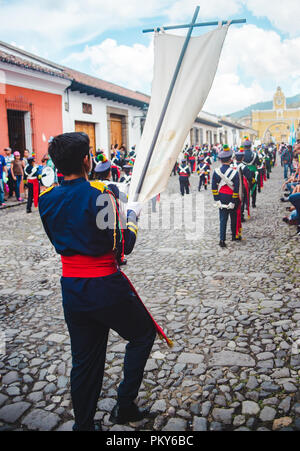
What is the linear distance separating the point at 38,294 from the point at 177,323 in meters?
1.94

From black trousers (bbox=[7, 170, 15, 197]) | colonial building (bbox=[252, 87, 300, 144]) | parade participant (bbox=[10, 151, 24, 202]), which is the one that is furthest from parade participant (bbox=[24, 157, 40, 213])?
colonial building (bbox=[252, 87, 300, 144])

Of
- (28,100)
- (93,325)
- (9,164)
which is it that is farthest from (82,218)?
(28,100)

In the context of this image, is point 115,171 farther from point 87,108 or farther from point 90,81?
point 90,81

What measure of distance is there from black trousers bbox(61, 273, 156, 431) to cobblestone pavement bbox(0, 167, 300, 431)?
40 cm

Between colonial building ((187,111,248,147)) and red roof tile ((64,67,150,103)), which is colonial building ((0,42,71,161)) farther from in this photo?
colonial building ((187,111,248,147))

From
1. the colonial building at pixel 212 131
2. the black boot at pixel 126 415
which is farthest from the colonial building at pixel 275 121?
the black boot at pixel 126 415

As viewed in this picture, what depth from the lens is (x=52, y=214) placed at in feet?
7.17

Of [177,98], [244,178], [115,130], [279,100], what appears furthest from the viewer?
[279,100]

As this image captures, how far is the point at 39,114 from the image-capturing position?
54.0ft

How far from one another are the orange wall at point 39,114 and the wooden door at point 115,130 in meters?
5.29

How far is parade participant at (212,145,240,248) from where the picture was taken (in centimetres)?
714

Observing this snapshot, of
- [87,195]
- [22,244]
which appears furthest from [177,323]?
[22,244]

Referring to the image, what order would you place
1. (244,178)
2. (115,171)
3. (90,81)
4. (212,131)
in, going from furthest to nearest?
(212,131)
(90,81)
(115,171)
(244,178)

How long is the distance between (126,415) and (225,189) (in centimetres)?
527
